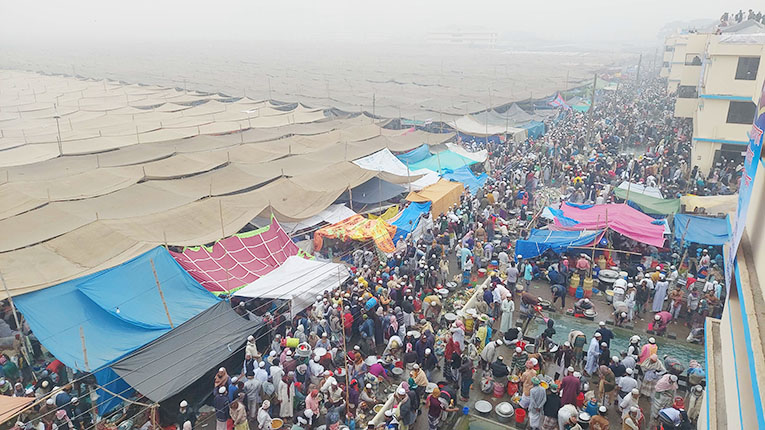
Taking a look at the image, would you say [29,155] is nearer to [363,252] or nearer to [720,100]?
[363,252]

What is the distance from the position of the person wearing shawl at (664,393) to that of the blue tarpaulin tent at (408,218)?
8.06m

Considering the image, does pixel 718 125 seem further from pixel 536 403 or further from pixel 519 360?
pixel 536 403

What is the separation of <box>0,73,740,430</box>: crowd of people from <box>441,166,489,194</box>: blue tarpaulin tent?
9.19 feet

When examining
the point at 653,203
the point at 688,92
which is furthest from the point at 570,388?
the point at 688,92

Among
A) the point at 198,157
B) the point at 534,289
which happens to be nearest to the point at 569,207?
the point at 534,289

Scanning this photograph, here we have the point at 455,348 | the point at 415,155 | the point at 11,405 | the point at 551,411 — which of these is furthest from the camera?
the point at 415,155

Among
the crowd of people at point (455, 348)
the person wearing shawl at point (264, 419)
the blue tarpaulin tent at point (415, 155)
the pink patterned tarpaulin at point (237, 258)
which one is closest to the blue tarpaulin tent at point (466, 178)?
the blue tarpaulin tent at point (415, 155)

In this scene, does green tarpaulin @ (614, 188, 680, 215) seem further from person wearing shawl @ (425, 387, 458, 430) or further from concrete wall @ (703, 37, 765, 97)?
person wearing shawl @ (425, 387, 458, 430)

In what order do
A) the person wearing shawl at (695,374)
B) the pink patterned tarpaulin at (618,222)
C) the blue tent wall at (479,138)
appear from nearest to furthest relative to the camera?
the person wearing shawl at (695,374) → the pink patterned tarpaulin at (618,222) → the blue tent wall at (479,138)

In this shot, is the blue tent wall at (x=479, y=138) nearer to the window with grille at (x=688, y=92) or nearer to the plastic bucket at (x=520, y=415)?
the window with grille at (x=688, y=92)

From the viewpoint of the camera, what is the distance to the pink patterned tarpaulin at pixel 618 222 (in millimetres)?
13484

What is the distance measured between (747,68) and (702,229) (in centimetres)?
1184

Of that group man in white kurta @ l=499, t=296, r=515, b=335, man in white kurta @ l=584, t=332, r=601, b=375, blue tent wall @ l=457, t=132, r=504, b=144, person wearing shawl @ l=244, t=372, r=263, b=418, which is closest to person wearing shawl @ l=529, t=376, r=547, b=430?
man in white kurta @ l=584, t=332, r=601, b=375

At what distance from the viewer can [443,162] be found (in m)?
23.0
